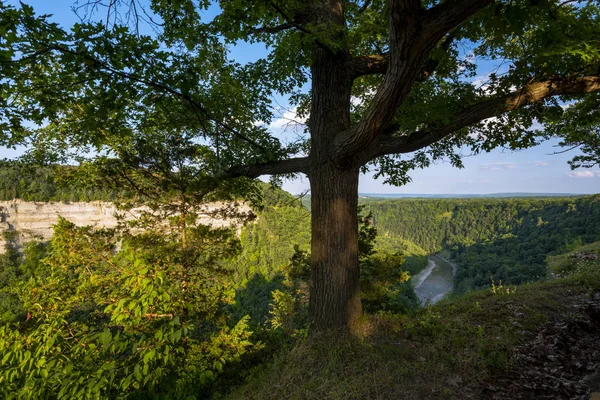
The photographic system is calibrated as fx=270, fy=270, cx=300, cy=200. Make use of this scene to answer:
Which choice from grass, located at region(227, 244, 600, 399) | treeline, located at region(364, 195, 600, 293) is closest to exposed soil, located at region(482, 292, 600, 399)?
grass, located at region(227, 244, 600, 399)

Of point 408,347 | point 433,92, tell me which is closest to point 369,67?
point 433,92

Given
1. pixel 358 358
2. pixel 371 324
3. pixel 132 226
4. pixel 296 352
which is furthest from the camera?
pixel 132 226

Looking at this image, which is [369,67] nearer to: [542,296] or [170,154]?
[170,154]

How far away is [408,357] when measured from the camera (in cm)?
331

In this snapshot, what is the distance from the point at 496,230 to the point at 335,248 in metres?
89.2

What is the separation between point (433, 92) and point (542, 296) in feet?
13.6

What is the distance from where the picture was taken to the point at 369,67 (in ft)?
12.9

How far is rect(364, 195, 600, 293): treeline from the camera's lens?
33.7m

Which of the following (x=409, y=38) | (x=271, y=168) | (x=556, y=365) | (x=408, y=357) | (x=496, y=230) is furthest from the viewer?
(x=496, y=230)

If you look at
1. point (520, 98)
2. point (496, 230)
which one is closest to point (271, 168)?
point (520, 98)

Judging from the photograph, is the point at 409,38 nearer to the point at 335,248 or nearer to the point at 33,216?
the point at 335,248

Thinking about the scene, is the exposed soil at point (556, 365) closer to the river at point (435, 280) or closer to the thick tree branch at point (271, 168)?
the thick tree branch at point (271, 168)

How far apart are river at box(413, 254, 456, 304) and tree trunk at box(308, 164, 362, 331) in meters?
40.6

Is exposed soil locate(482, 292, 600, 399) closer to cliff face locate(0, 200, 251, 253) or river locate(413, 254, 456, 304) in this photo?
river locate(413, 254, 456, 304)
